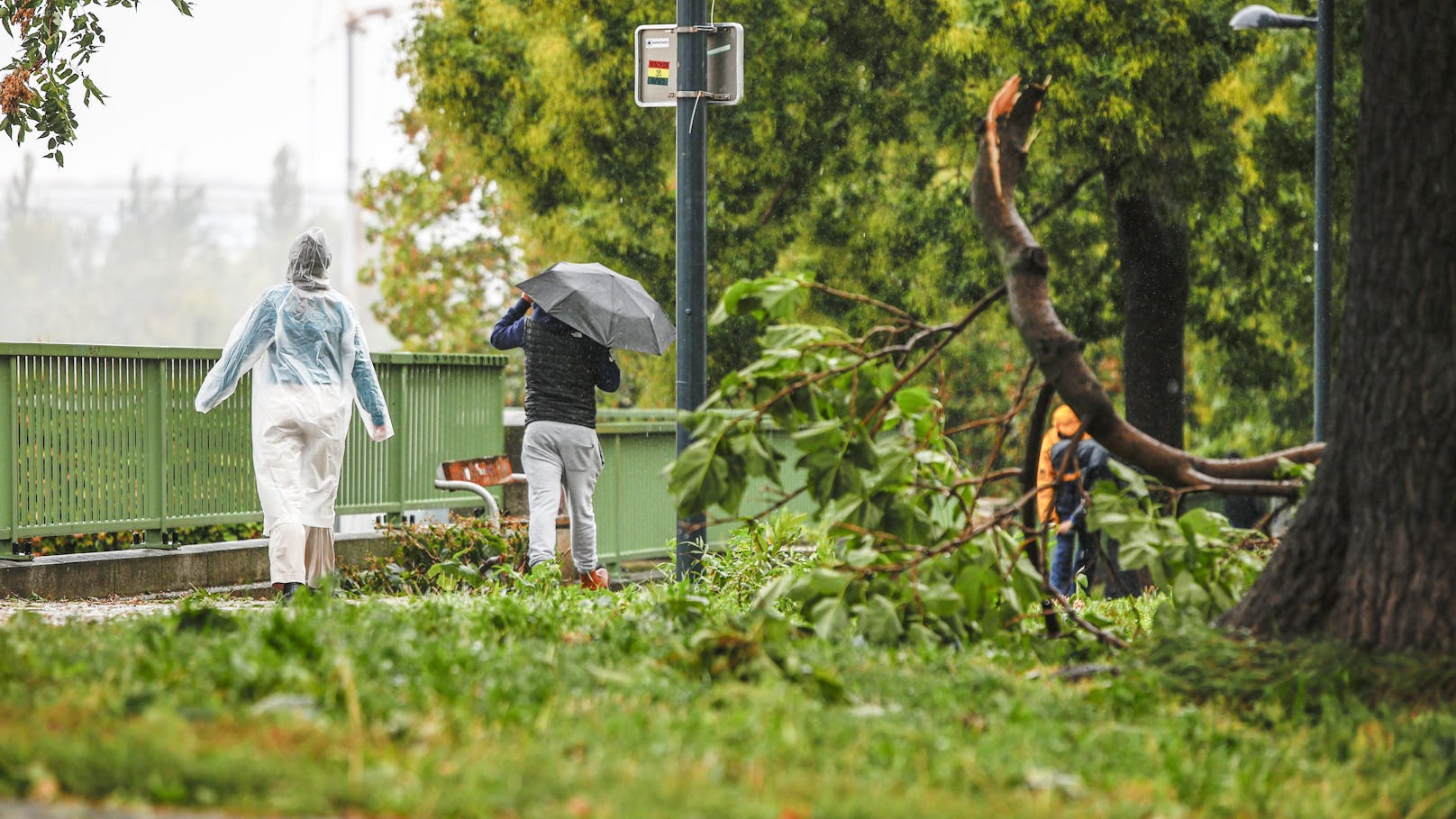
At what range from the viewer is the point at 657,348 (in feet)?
32.7

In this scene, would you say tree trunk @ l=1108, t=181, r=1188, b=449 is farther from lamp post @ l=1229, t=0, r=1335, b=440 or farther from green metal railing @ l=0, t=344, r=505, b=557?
green metal railing @ l=0, t=344, r=505, b=557

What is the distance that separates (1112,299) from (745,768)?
52.4ft

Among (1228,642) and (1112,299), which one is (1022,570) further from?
(1112,299)

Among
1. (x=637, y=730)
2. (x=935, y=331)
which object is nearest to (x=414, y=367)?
(x=935, y=331)

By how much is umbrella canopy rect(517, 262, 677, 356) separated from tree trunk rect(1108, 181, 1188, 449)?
24.7 ft

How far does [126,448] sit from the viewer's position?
404 inches

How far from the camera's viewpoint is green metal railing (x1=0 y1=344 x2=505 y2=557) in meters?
9.61

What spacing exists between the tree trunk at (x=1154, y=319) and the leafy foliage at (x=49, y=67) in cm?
1011

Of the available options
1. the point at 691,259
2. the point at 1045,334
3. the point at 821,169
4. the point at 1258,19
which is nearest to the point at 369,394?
the point at 691,259

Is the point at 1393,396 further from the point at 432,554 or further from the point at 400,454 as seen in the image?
the point at 400,454

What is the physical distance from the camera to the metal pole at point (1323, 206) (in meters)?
15.1

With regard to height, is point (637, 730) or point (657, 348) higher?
point (657, 348)

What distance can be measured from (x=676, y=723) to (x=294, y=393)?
5592 mm

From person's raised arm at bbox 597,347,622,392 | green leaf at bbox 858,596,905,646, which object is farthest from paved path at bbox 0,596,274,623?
green leaf at bbox 858,596,905,646
